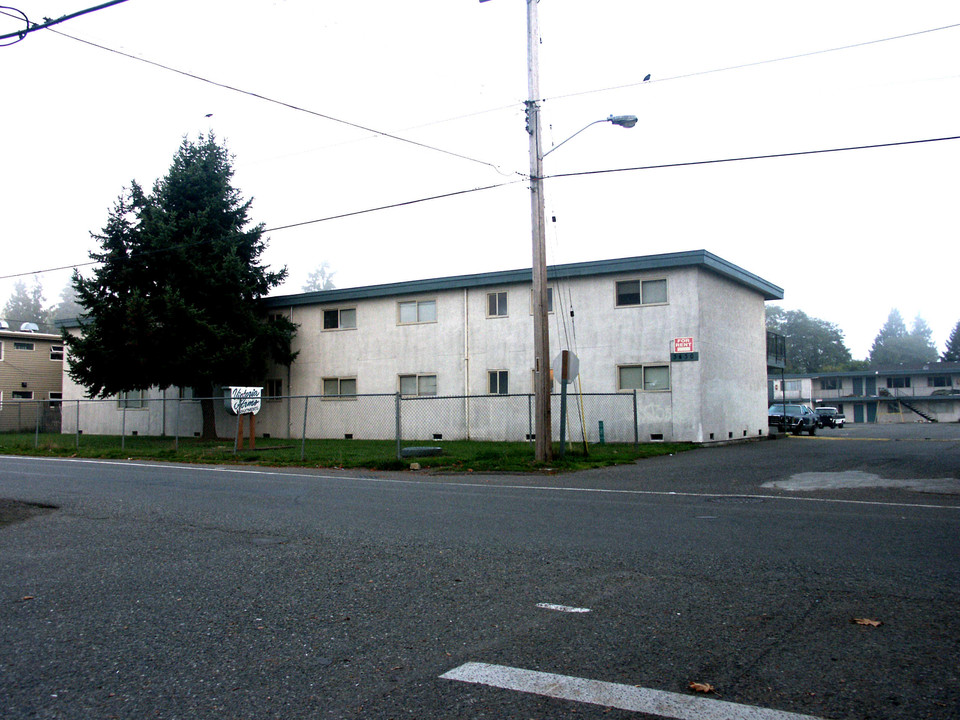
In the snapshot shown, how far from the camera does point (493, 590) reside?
584 cm

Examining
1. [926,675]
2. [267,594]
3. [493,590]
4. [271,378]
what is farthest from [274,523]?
[271,378]

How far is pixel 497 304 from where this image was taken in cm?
2861

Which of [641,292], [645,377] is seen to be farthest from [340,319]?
[645,377]

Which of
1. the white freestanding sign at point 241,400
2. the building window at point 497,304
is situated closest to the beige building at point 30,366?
the white freestanding sign at point 241,400

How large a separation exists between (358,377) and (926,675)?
28490 millimetres

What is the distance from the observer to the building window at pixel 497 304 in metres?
28.5

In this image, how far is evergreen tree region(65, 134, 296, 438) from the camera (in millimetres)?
29516

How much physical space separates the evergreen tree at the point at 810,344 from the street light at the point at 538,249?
109899 millimetres

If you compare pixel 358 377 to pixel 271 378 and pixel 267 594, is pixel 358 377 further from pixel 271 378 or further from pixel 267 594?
pixel 267 594

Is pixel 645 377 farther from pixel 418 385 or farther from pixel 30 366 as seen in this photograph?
pixel 30 366

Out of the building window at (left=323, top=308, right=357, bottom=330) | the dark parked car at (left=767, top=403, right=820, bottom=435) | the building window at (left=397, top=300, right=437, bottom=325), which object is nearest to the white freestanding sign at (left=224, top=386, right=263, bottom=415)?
the building window at (left=397, top=300, right=437, bottom=325)

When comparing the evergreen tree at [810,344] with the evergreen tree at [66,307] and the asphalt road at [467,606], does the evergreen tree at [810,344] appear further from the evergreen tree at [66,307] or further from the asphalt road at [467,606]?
the asphalt road at [467,606]

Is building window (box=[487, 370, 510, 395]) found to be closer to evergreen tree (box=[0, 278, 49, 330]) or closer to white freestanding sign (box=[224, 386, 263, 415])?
white freestanding sign (box=[224, 386, 263, 415])

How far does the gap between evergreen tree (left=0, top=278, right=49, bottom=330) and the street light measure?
4290 inches
